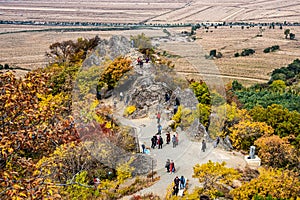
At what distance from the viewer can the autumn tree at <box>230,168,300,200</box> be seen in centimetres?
1681

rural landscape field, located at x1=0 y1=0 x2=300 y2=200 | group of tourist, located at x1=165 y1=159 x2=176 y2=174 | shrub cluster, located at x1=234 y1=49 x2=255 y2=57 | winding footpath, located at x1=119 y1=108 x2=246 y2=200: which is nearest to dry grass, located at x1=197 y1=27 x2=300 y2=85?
shrub cluster, located at x1=234 y1=49 x2=255 y2=57

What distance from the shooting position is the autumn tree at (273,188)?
1681cm

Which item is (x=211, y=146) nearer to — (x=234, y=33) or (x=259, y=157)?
(x=259, y=157)

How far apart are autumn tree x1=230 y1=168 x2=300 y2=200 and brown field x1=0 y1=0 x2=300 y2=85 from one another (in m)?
14.1

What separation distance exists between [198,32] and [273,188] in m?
80.8

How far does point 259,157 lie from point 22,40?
73097mm

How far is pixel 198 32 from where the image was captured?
95.2 meters

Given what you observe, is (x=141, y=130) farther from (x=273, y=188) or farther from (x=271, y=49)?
(x=271, y=49)

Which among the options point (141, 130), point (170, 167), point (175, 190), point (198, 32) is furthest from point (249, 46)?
point (175, 190)

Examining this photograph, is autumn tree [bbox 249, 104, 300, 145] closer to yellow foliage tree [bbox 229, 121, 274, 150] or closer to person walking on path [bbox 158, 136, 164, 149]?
yellow foliage tree [bbox 229, 121, 274, 150]

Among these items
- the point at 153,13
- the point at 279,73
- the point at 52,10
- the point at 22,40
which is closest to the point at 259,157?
the point at 279,73

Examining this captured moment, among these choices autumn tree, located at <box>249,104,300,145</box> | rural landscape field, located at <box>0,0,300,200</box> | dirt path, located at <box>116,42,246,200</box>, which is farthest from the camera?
autumn tree, located at <box>249,104,300,145</box>

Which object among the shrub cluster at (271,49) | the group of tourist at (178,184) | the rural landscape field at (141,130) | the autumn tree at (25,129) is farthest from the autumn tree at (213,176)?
the shrub cluster at (271,49)

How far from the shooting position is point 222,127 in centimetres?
2602
